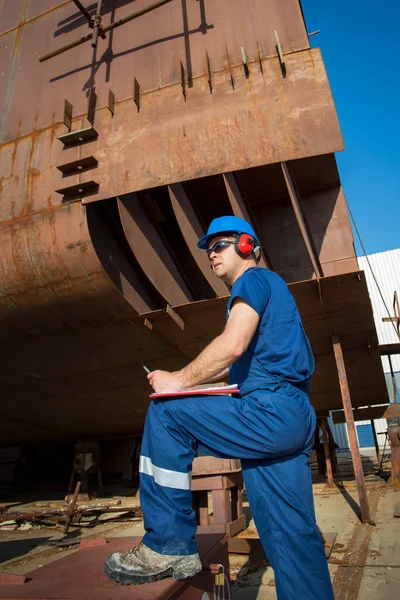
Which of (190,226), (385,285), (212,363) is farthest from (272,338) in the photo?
(385,285)

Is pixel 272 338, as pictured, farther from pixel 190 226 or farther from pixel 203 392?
pixel 190 226

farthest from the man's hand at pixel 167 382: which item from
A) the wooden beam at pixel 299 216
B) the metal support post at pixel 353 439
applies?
the metal support post at pixel 353 439

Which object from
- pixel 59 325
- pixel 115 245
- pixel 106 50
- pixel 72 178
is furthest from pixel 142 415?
pixel 106 50

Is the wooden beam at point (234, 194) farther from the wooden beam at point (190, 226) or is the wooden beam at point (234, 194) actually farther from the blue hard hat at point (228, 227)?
the blue hard hat at point (228, 227)

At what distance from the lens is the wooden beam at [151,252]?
4984 millimetres

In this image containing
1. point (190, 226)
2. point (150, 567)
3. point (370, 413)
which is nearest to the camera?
point (150, 567)

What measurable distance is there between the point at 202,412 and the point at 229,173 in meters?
3.55

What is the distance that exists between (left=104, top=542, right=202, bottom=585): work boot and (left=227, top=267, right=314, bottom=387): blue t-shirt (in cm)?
80

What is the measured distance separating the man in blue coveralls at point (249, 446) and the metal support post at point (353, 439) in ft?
14.0

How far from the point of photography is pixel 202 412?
72.4 inches

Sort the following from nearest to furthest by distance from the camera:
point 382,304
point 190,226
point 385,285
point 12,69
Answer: point 190,226
point 12,69
point 382,304
point 385,285

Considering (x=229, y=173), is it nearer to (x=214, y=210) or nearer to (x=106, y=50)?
(x=214, y=210)

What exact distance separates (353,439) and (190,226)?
3.79 m

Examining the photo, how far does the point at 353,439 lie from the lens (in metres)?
5.88
